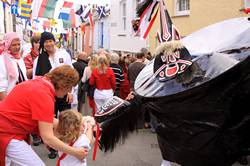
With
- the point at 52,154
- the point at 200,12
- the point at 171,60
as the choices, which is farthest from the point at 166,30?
the point at 200,12

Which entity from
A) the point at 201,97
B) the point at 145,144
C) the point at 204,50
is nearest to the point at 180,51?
the point at 201,97

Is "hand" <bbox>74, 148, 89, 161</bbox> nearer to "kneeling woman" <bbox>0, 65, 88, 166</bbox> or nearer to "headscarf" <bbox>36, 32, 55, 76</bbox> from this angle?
"kneeling woman" <bbox>0, 65, 88, 166</bbox>

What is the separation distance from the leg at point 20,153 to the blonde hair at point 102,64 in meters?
3.95

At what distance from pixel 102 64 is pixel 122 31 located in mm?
13164

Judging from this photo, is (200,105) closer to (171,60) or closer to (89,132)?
(171,60)

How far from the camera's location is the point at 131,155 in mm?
5918

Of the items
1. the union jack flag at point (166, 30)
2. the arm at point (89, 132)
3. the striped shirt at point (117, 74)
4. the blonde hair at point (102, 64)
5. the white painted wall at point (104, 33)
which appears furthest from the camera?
the white painted wall at point (104, 33)

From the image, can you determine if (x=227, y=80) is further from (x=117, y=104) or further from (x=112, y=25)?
(x=112, y=25)

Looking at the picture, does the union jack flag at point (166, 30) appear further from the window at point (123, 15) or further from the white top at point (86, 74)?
the window at point (123, 15)

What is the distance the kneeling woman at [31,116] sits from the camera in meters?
2.94

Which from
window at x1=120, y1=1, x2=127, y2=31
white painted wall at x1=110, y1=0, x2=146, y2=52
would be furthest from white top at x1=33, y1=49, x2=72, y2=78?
window at x1=120, y1=1, x2=127, y2=31

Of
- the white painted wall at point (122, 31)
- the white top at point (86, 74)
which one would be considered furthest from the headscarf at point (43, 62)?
the white painted wall at point (122, 31)

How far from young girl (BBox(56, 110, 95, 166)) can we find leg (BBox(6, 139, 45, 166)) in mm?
304

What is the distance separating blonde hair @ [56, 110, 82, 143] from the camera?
3.31 m
